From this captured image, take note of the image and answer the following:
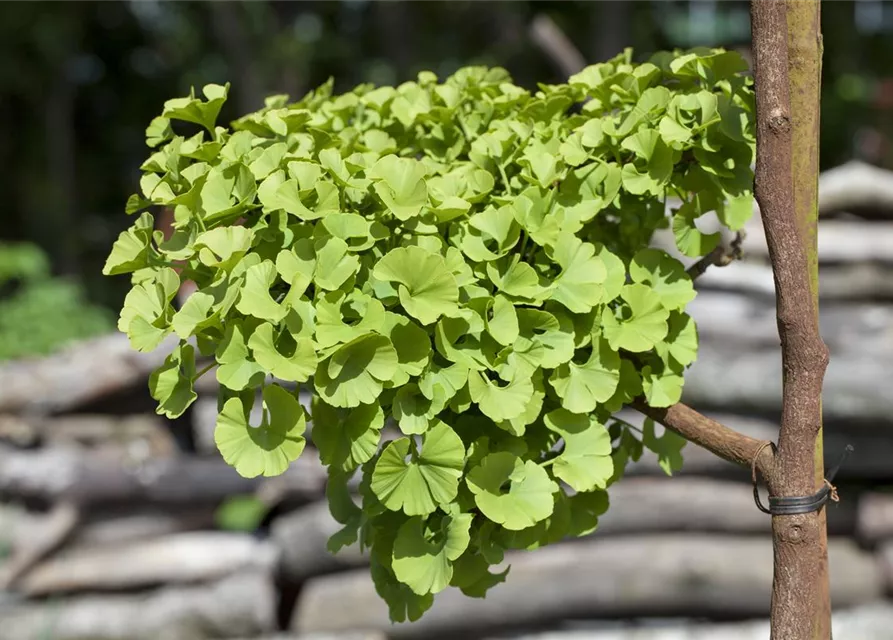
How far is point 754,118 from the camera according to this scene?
1.00 m

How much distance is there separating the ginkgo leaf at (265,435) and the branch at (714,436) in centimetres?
44

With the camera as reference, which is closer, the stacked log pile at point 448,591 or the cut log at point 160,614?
the stacked log pile at point 448,591

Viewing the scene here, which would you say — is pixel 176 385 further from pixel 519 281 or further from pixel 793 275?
pixel 793 275

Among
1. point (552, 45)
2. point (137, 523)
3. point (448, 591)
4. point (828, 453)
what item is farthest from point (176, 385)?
point (552, 45)

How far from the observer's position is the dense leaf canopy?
2.89ft

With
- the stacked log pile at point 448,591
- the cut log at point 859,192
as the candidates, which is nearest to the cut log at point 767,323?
the stacked log pile at point 448,591

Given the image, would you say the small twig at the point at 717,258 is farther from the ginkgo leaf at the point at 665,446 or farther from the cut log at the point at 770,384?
the cut log at the point at 770,384

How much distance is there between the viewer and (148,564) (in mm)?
3240

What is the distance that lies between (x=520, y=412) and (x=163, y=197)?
0.45m

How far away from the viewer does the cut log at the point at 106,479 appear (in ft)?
10.8

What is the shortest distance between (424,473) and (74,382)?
112 inches

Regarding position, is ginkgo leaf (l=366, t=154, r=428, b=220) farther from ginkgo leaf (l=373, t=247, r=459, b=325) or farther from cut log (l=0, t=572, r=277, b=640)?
cut log (l=0, t=572, r=277, b=640)

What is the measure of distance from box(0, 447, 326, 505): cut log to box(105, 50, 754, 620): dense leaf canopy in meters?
2.35

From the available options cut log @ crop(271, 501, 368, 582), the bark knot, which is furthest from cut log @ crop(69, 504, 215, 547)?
the bark knot
